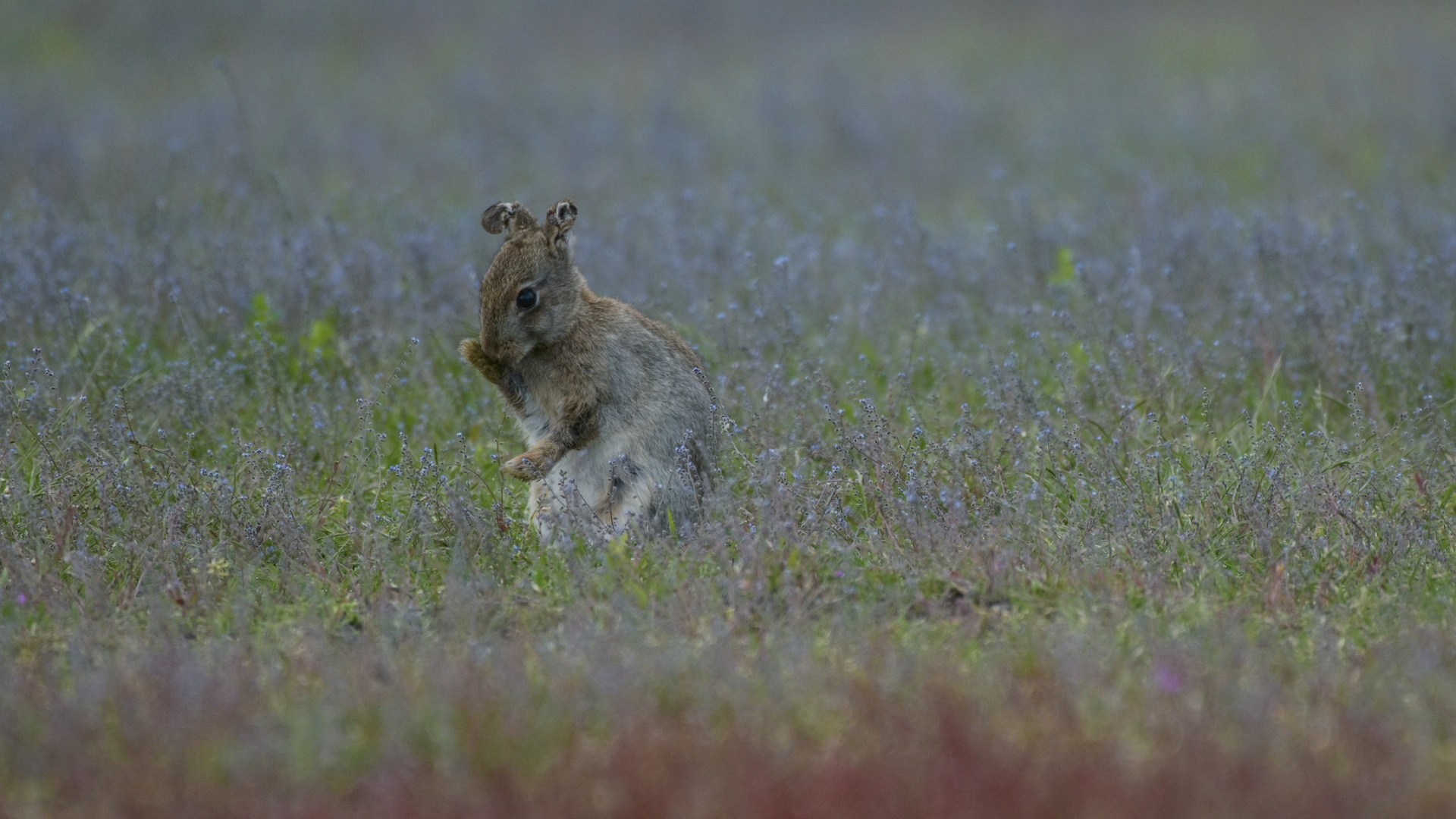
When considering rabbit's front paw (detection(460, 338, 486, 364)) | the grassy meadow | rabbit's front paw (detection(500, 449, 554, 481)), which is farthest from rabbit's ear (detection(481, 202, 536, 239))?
rabbit's front paw (detection(500, 449, 554, 481))

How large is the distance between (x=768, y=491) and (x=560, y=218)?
1.27 metres

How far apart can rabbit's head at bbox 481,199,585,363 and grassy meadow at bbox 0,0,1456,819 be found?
46 cm

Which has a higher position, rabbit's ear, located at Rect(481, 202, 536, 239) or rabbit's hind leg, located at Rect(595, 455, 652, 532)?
rabbit's ear, located at Rect(481, 202, 536, 239)

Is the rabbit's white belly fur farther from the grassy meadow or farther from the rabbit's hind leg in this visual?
the grassy meadow

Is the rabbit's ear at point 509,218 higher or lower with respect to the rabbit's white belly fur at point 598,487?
higher

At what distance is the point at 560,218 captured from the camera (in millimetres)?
5098

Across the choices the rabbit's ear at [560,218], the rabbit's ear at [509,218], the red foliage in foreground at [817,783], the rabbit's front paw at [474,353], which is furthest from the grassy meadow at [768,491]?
the rabbit's ear at [560,218]

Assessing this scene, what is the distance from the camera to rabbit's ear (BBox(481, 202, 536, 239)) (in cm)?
510

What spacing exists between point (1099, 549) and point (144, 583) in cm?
312

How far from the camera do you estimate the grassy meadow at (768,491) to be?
3195mm

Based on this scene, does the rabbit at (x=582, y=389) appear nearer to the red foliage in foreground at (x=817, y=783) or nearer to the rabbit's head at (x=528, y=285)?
the rabbit's head at (x=528, y=285)

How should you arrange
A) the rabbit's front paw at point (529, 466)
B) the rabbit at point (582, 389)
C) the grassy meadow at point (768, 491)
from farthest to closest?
the rabbit at point (582, 389)
the rabbit's front paw at point (529, 466)
the grassy meadow at point (768, 491)

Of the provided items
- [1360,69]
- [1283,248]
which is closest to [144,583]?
[1283,248]

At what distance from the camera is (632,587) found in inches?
172
